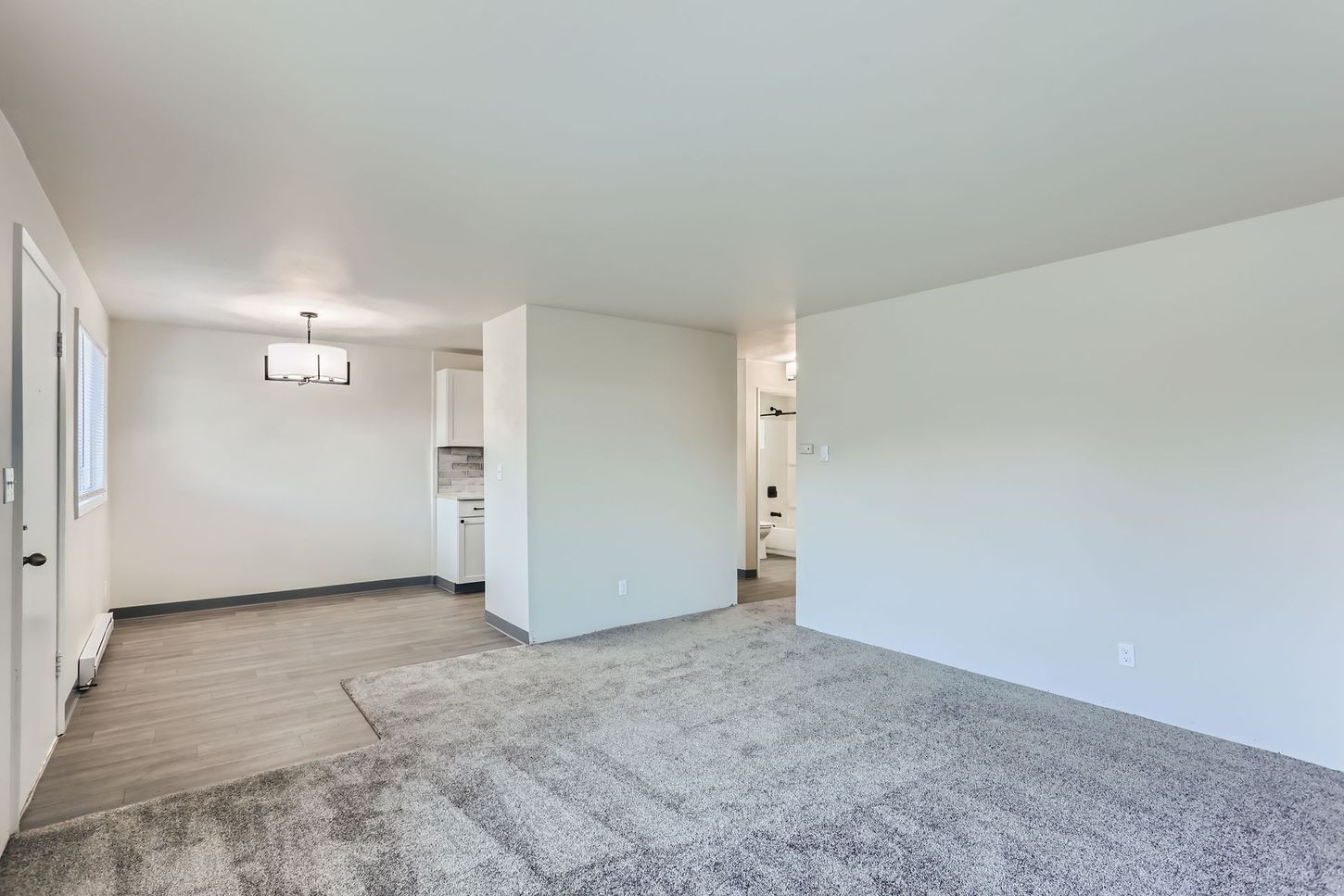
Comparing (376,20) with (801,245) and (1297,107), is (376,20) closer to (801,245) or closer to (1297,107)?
(801,245)

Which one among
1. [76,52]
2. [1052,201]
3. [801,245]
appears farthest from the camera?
[801,245]

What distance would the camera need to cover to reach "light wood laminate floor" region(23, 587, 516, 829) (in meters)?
2.79

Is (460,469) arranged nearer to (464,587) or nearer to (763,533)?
(464,587)

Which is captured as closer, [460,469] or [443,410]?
[443,410]

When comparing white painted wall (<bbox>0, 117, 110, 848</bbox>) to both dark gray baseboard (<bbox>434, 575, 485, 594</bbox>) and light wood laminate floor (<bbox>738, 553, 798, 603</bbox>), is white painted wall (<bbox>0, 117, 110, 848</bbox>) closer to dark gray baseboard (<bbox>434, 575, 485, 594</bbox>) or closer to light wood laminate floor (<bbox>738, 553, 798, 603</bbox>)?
dark gray baseboard (<bbox>434, 575, 485, 594</bbox>)

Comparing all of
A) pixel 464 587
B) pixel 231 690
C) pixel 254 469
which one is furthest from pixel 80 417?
pixel 464 587

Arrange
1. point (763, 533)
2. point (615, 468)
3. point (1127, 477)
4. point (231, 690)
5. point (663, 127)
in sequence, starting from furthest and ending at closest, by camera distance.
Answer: point (763, 533), point (615, 468), point (231, 690), point (1127, 477), point (663, 127)

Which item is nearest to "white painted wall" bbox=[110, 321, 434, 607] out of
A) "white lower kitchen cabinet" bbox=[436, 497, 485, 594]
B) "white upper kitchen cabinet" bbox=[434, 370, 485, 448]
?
"white upper kitchen cabinet" bbox=[434, 370, 485, 448]

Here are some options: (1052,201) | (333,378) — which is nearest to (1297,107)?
(1052,201)

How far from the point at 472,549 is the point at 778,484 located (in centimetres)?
474

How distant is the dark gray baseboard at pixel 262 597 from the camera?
5457mm

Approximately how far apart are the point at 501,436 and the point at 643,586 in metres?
1.62

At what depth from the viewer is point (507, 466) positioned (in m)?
4.93

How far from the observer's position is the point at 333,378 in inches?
199
